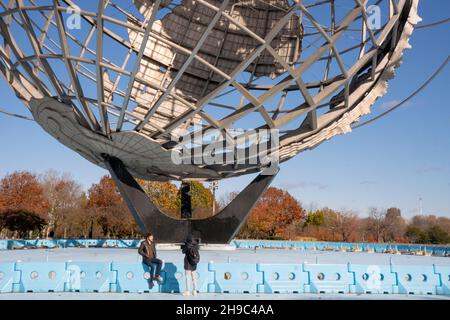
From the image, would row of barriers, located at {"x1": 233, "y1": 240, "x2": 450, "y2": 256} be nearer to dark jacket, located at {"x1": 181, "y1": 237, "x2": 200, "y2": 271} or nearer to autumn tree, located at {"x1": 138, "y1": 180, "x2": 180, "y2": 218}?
autumn tree, located at {"x1": 138, "y1": 180, "x2": 180, "y2": 218}

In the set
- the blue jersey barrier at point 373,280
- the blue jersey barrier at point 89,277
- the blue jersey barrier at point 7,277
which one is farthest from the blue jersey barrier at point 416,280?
the blue jersey barrier at point 7,277

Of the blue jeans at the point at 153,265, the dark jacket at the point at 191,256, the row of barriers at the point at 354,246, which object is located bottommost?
the row of barriers at the point at 354,246

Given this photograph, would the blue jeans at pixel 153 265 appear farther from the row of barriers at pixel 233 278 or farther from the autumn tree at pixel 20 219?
the autumn tree at pixel 20 219

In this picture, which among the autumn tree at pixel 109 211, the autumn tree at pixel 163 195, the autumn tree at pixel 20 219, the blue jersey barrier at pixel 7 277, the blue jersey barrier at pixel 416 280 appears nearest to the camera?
the blue jersey barrier at pixel 7 277

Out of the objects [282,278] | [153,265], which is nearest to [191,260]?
[153,265]

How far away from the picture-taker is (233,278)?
1191cm

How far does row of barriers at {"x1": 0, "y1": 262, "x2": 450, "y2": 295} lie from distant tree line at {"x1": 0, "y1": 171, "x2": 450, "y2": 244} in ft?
130

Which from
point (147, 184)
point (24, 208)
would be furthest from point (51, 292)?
point (147, 184)

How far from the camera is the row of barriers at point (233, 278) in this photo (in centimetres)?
1149

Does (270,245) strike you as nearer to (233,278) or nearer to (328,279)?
(328,279)

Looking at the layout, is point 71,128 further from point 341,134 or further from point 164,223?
point 341,134

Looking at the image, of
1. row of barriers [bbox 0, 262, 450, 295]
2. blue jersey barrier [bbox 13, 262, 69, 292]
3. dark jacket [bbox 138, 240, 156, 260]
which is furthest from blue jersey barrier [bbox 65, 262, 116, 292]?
dark jacket [bbox 138, 240, 156, 260]

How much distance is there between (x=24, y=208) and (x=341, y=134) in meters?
41.4

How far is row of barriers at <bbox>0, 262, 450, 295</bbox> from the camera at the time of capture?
37.7ft
